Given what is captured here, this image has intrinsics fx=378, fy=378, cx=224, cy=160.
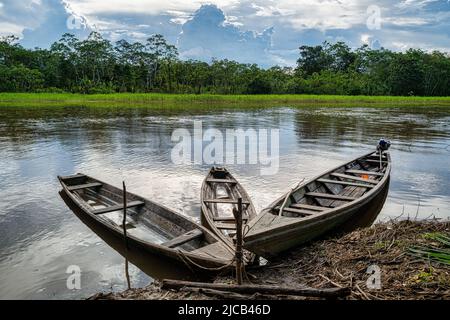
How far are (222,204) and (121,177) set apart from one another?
3466 millimetres

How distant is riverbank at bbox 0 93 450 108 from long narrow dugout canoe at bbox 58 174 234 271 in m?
28.6

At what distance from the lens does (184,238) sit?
16.8 feet

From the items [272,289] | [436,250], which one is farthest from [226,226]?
[436,250]

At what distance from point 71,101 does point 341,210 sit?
38199mm

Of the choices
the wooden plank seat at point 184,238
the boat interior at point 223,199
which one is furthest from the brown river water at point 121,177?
the boat interior at point 223,199

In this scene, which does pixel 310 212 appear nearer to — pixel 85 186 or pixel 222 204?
pixel 222 204

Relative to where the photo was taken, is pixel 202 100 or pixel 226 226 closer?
pixel 226 226

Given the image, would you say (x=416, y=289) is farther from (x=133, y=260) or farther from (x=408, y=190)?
(x=408, y=190)

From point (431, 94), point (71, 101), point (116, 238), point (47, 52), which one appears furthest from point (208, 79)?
point (116, 238)

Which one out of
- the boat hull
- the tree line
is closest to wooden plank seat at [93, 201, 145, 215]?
the boat hull

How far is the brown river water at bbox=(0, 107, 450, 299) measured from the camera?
500cm

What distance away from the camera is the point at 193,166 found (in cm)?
1090

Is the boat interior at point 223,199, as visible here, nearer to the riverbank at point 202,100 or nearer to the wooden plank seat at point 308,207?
the wooden plank seat at point 308,207

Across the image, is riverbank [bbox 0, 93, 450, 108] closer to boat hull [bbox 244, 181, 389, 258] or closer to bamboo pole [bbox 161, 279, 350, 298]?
boat hull [bbox 244, 181, 389, 258]
